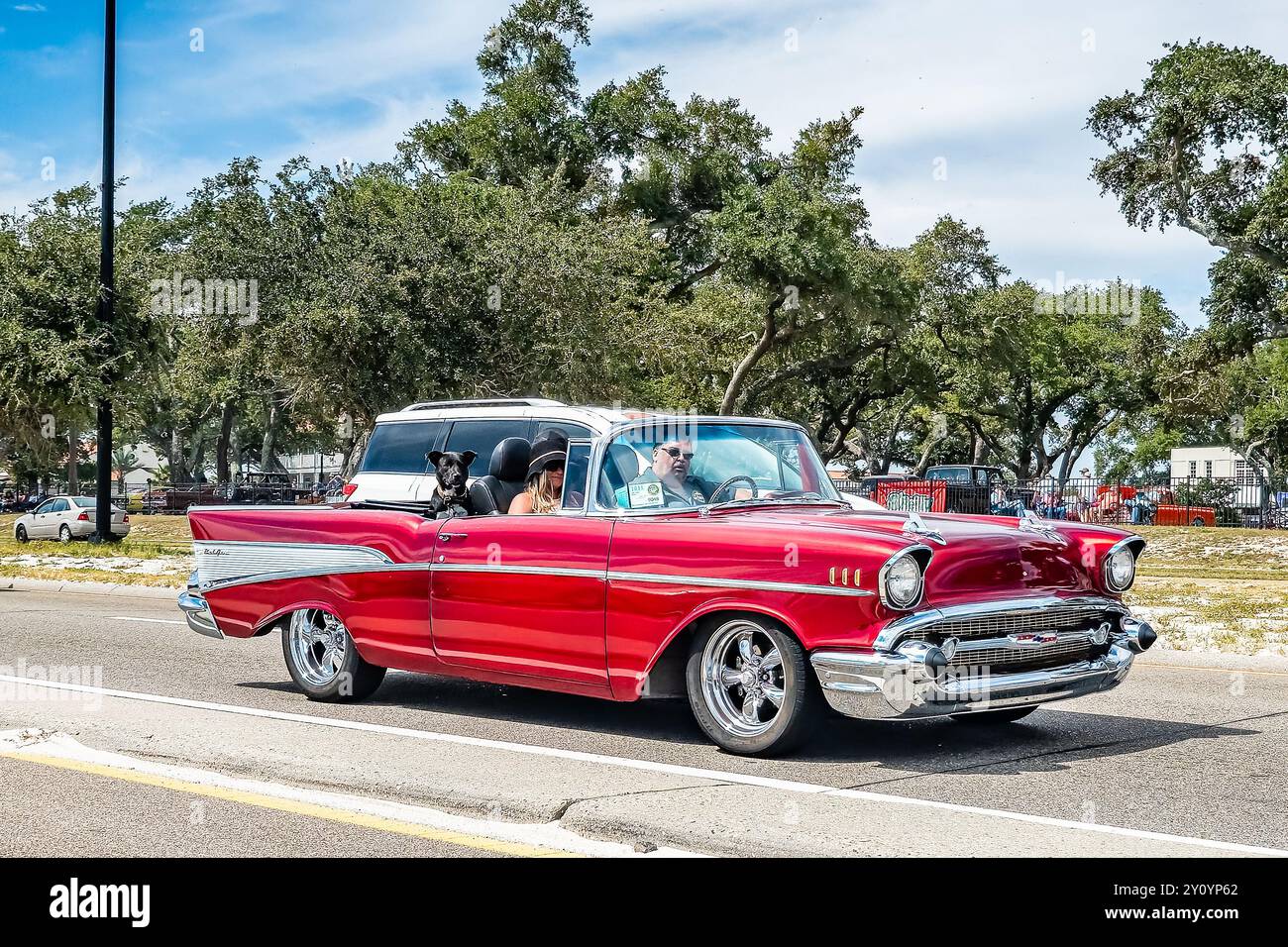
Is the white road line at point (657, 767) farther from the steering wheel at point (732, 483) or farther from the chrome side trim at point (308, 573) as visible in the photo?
the steering wheel at point (732, 483)

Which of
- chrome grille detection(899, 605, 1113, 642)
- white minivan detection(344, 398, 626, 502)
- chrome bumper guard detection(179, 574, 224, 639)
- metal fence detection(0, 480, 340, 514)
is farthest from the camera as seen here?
metal fence detection(0, 480, 340, 514)

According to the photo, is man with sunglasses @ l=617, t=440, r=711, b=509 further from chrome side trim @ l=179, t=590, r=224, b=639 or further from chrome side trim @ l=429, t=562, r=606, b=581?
chrome side trim @ l=179, t=590, r=224, b=639

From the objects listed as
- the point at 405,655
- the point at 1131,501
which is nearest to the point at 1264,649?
the point at 405,655

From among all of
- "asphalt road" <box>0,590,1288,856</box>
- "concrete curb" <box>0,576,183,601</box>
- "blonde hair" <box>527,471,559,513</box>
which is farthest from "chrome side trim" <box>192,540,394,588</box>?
"concrete curb" <box>0,576,183,601</box>

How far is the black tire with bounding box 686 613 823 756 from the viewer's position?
6.52 meters

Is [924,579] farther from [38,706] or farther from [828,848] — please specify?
[38,706]

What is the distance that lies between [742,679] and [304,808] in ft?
7.43

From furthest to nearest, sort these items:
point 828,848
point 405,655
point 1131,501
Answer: point 1131,501 < point 405,655 < point 828,848

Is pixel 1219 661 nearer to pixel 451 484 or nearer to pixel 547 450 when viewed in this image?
pixel 547 450

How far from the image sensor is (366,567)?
8.42 m

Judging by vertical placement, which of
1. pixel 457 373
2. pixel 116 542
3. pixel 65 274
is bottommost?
pixel 116 542

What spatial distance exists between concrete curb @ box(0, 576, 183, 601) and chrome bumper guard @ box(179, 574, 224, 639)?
324 inches

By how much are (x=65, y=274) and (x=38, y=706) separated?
21477 millimetres
